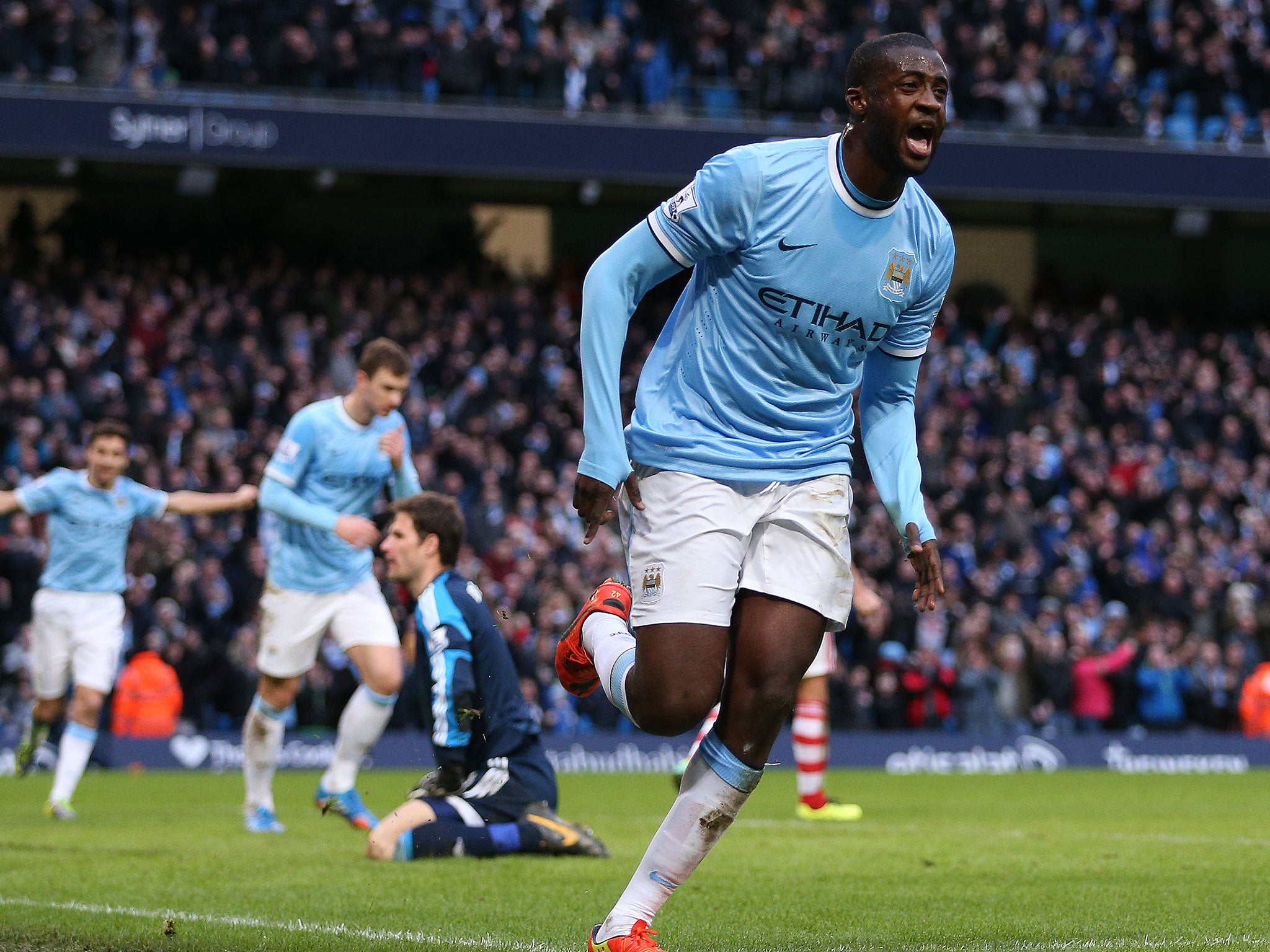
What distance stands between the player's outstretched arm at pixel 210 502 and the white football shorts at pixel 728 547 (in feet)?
17.9

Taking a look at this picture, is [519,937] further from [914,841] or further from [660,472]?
[914,841]

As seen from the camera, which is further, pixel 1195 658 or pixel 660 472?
pixel 1195 658

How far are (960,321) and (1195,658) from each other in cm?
953

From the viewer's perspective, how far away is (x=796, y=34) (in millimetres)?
27219

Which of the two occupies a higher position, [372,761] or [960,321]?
[960,321]

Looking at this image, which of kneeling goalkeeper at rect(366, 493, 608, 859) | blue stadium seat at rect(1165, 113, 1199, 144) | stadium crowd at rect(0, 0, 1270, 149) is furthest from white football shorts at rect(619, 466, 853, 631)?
blue stadium seat at rect(1165, 113, 1199, 144)

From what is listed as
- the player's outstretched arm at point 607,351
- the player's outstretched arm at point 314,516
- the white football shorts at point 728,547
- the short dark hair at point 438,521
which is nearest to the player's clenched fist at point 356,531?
the player's outstretched arm at point 314,516

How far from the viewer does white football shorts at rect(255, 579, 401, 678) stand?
9820 mm

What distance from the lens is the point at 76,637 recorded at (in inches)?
440

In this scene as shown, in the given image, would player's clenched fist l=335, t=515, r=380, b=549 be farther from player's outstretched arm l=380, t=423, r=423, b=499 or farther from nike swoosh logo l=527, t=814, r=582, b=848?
nike swoosh logo l=527, t=814, r=582, b=848

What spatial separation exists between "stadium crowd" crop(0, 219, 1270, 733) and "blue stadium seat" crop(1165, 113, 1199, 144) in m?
3.55

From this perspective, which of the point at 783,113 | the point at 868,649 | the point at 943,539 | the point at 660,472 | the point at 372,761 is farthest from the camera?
the point at 783,113

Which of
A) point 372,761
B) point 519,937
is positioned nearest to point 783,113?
point 372,761

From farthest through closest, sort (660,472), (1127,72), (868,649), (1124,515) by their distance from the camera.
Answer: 1. (1127,72)
2. (1124,515)
3. (868,649)
4. (660,472)
